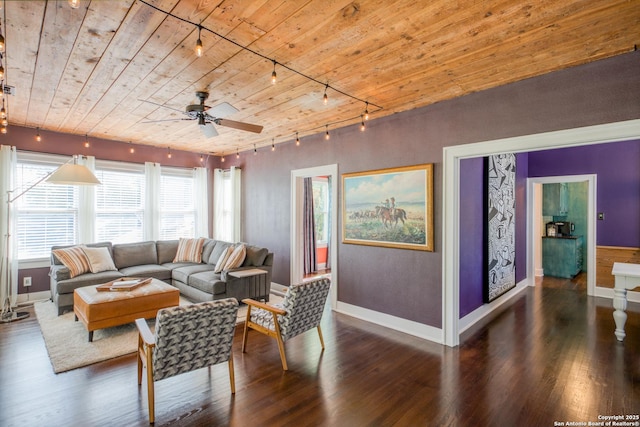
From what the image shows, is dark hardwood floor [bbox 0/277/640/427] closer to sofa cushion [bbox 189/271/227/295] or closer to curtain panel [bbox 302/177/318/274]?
sofa cushion [bbox 189/271/227/295]

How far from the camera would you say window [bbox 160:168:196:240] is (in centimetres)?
679

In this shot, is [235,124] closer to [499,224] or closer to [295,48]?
[295,48]

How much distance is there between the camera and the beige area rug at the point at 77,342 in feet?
10.7

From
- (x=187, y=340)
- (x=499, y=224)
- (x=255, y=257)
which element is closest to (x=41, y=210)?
(x=255, y=257)

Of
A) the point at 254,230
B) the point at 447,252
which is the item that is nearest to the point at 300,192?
the point at 254,230

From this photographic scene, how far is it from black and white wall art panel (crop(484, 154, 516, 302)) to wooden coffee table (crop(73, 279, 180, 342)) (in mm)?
4453

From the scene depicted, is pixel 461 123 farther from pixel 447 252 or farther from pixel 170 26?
pixel 170 26

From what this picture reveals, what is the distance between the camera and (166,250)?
20.4 feet

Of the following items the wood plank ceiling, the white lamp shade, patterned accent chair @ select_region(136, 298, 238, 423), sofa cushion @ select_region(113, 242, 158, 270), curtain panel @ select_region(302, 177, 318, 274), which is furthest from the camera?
curtain panel @ select_region(302, 177, 318, 274)

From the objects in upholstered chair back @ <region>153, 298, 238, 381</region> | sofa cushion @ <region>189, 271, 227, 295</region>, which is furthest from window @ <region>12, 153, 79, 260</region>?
upholstered chair back @ <region>153, 298, 238, 381</region>

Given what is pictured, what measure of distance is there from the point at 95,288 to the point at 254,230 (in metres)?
3.12

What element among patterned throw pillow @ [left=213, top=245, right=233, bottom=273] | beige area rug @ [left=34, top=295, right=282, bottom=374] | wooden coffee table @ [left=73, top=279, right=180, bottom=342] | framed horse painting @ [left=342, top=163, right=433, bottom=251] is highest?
framed horse painting @ [left=342, top=163, right=433, bottom=251]

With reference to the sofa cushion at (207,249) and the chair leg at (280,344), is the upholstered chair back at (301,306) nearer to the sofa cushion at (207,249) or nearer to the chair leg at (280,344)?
the chair leg at (280,344)

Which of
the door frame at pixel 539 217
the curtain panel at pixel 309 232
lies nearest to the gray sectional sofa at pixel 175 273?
the curtain panel at pixel 309 232
